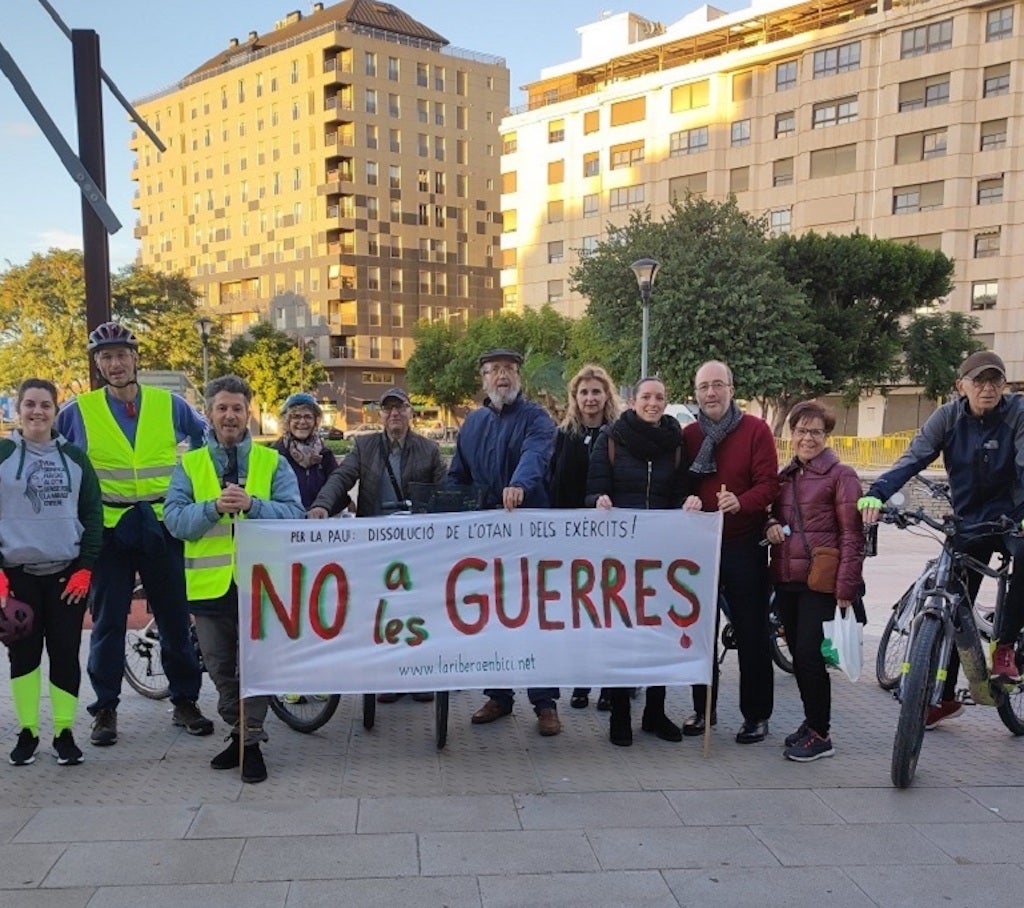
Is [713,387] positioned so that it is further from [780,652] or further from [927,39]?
[927,39]

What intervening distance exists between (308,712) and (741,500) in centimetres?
274

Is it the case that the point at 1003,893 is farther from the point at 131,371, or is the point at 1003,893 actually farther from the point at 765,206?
the point at 765,206

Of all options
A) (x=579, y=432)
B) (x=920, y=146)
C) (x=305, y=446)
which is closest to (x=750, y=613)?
(x=579, y=432)

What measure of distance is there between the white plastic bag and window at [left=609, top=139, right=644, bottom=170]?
188ft

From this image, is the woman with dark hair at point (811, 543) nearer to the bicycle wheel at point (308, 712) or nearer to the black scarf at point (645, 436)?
the black scarf at point (645, 436)

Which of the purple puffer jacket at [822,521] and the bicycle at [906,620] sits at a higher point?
the purple puffer jacket at [822,521]

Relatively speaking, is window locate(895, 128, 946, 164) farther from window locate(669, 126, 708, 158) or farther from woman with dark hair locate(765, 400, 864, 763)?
woman with dark hair locate(765, 400, 864, 763)

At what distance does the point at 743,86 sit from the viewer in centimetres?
5331

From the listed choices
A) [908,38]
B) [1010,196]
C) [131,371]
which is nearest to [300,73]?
[908,38]

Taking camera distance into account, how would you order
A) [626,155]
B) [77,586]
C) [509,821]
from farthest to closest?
[626,155] < [77,586] < [509,821]

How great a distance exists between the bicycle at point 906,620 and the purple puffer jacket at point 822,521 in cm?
74

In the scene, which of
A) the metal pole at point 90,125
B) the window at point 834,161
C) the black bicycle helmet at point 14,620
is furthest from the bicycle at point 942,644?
the window at point 834,161

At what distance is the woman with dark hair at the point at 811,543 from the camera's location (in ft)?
15.0

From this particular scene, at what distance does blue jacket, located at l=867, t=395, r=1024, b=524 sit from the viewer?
4.77m
